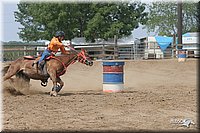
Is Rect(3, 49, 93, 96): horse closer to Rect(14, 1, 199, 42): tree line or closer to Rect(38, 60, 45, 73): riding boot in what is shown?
Rect(38, 60, 45, 73): riding boot

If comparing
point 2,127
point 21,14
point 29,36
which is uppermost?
point 21,14

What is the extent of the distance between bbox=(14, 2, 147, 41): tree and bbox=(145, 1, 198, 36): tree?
50.1ft

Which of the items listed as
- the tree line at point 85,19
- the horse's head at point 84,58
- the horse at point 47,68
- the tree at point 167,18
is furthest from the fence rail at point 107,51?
the tree at point 167,18

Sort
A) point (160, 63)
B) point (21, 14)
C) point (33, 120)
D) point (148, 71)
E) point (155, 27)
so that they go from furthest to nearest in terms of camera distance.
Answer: point (155, 27) → point (21, 14) → point (160, 63) → point (148, 71) → point (33, 120)

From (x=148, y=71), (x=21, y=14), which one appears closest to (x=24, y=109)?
(x=148, y=71)

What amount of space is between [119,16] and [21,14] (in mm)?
15909

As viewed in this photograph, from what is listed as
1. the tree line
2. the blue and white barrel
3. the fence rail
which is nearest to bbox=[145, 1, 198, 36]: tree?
the tree line

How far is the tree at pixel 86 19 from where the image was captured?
39.7 metres

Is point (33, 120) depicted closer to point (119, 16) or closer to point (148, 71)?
point (148, 71)

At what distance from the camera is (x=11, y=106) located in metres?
8.91

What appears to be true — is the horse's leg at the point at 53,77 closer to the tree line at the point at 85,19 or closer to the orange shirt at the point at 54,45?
the orange shirt at the point at 54,45

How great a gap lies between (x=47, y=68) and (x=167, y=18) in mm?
53887

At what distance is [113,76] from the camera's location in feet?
39.2

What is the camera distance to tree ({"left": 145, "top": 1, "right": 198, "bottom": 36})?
5990 cm
